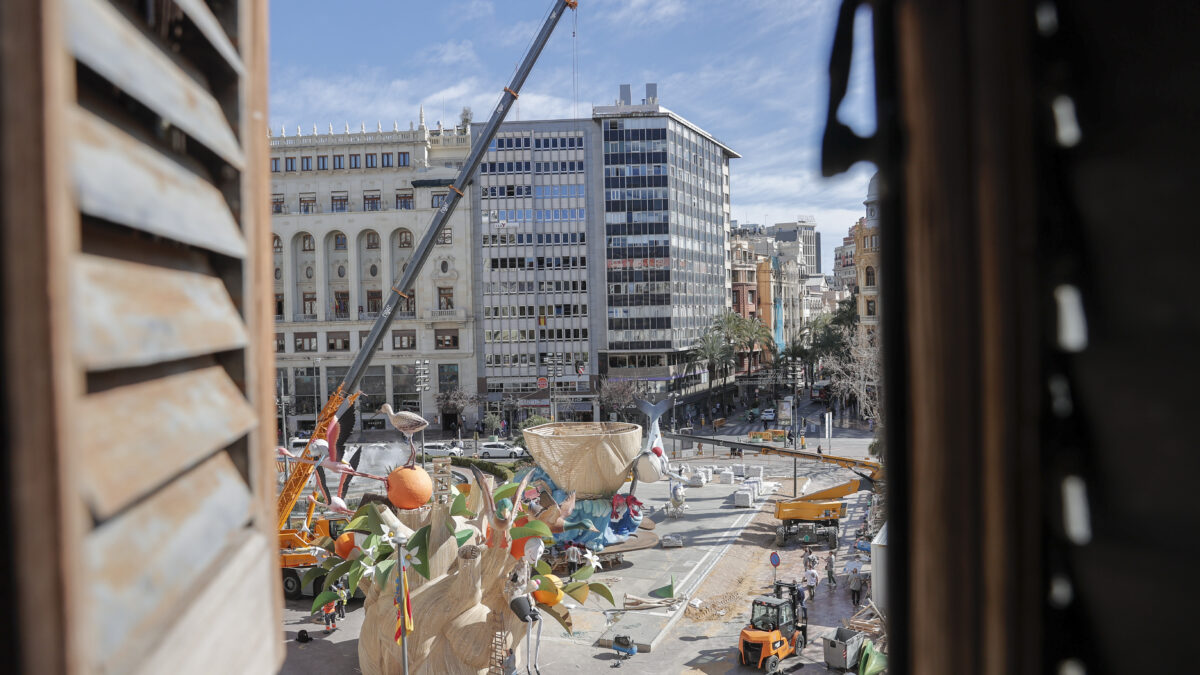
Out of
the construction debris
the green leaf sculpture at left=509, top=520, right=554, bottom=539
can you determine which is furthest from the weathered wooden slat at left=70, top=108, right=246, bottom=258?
the construction debris

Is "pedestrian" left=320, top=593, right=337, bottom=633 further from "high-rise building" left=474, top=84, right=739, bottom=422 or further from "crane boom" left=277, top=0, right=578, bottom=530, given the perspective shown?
"high-rise building" left=474, top=84, right=739, bottom=422

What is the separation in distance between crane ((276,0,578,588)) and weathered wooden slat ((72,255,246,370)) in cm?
1620

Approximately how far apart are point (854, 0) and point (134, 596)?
116 centimetres

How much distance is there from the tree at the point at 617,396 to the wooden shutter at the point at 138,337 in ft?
148

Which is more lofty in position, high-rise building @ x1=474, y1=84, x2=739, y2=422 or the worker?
high-rise building @ x1=474, y1=84, x2=739, y2=422

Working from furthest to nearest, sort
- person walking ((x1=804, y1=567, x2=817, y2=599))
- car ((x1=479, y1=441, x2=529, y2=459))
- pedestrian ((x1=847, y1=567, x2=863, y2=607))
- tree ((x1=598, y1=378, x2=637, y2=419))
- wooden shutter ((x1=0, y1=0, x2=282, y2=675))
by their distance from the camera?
tree ((x1=598, y1=378, x2=637, y2=419))
car ((x1=479, y1=441, x2=529, y2=459))
person walking ((x1=804, y1=567, x2=817, y2=599))
pedestrian ((x1=847, y1=567, x2=863, y2=607))
wooden shutter ((x1=0, y1=0, x2=282, y2=675))

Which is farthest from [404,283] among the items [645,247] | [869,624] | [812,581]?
[645,247]

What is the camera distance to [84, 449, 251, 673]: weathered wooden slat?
0.71 m

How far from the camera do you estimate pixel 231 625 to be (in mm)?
963

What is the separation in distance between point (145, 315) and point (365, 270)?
168 ft

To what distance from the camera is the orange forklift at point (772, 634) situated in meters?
13.3

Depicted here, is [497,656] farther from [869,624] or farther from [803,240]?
[803,240]

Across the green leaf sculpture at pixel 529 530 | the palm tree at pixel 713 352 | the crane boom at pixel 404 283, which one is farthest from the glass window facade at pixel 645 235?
the green leaf sculpture at pixel 529 530

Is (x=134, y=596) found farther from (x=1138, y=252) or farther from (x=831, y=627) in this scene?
(x=831, y=627)
